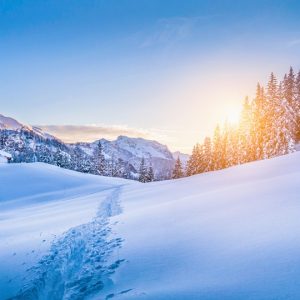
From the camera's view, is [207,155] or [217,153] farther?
[207,155]

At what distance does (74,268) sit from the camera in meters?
7.11

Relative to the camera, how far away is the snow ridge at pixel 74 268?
5.94 m

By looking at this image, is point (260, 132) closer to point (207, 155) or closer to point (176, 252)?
point (207, 155)

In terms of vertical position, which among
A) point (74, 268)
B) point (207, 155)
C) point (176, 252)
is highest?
point (207, 155)

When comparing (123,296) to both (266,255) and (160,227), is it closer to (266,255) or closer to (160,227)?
(266,255)

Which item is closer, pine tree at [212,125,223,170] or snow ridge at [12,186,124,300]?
snow ridge at [12,186,124,300]

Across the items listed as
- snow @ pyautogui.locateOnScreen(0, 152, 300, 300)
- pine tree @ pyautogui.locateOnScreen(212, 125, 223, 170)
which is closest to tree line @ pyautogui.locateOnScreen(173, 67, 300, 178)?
pine tree @ pyautogui.locateOnScreen(212, 125, 223, 170)

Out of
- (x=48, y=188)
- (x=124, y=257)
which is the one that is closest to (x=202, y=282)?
(x=124, y=257)

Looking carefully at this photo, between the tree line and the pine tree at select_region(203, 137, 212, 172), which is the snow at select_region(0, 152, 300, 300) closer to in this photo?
the tree line

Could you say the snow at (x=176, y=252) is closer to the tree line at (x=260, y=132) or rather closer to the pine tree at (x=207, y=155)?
the tree line at (x=260, y=132)

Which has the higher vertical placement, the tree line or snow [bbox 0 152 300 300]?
the tree line

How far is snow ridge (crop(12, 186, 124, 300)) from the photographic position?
234 inches

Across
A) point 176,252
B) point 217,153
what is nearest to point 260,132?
point 217,153

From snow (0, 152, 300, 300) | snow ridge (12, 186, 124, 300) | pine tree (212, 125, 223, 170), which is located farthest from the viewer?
pine tree (212, 125, 223, 170)
